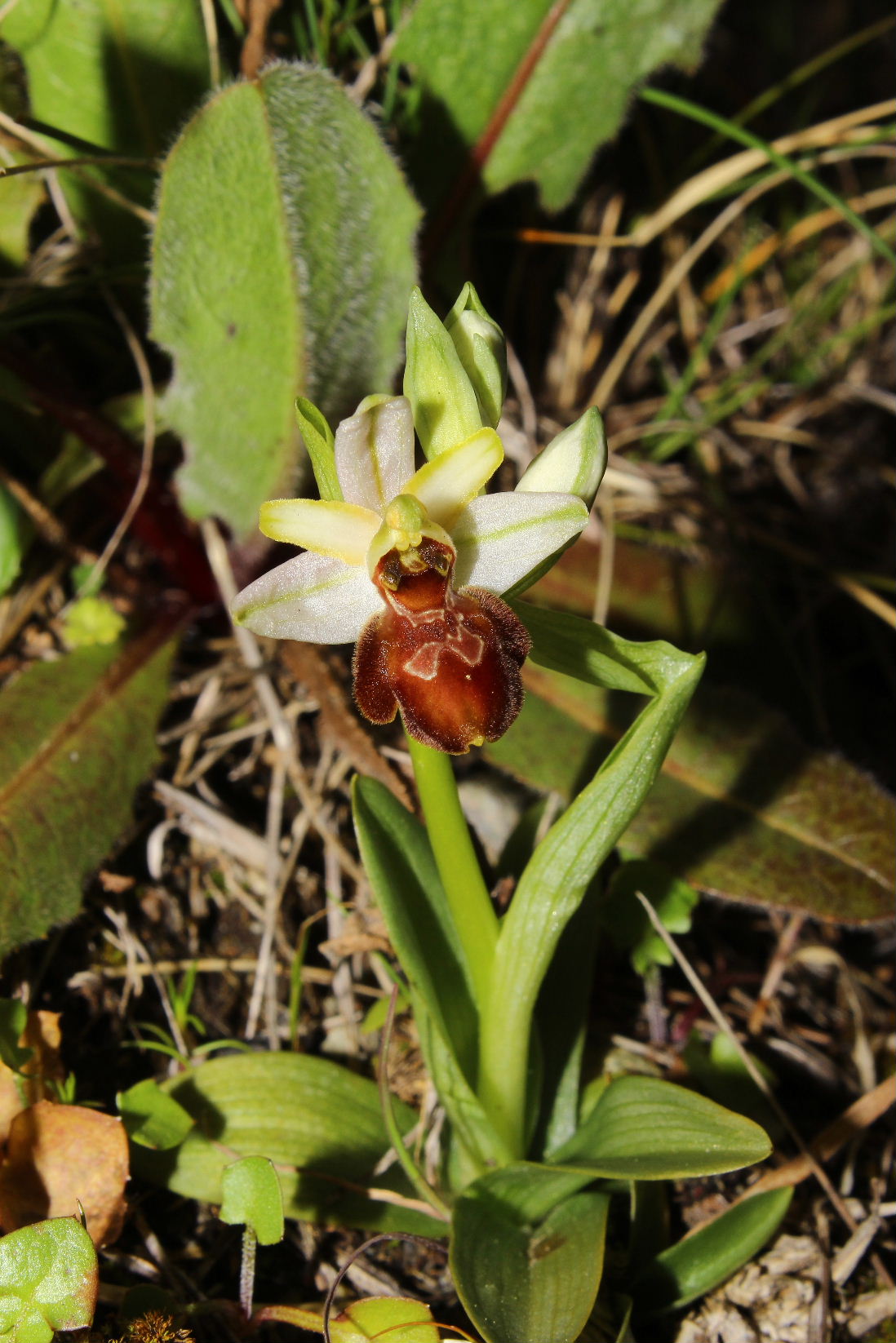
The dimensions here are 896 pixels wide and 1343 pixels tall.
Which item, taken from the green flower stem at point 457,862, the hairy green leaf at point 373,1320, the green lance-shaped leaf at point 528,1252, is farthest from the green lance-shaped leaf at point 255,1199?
the green flower stem at point 457,862

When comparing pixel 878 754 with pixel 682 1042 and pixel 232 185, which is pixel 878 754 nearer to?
pixel 682 1042

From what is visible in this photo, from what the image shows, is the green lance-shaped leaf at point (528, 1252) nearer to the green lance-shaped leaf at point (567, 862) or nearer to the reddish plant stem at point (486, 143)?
the green lance-shaped leaf at point (567, 862)

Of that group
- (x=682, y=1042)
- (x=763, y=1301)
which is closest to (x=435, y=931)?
(x=682, y=1042)

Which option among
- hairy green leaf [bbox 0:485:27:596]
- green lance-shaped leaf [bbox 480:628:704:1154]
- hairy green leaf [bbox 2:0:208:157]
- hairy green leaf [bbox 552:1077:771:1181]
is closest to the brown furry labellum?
green lance-shaped leaf [bbox 480:628:704:1154]

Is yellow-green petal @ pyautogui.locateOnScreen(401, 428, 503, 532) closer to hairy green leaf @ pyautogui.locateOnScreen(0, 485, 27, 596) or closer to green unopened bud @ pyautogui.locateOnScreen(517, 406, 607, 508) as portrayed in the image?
green unopened bud @ pyautogui.locateOnScreen(517, 406, 607, 508)

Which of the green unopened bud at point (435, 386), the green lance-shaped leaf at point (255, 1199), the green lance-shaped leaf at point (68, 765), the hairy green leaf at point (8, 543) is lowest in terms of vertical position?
the green lance-shaped leaf at point (68, 765)
